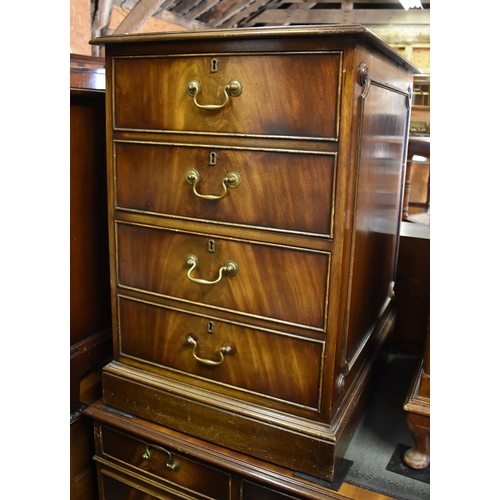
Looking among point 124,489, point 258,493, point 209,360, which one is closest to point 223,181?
point 209,360

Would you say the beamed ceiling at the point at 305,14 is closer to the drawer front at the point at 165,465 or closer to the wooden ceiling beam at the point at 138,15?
the wooden ceiling beam at the point at 138,15

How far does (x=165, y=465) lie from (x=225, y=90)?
0.79m

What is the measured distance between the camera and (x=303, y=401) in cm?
99

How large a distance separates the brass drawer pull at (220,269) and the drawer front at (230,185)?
0.08 meters

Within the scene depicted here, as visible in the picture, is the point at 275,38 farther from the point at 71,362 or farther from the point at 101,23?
the point at 101,23

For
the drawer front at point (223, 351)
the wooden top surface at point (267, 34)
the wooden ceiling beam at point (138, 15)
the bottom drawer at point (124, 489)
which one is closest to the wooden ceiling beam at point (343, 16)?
the wooden ceiling beam at point (138, 15)

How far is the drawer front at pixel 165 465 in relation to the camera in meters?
1.09

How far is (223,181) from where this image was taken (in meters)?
0.96

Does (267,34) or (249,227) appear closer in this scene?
(267,34)

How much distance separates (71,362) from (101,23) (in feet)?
16.3

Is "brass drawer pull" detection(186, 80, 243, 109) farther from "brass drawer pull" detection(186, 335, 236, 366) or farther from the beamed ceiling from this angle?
the beamed ceiling

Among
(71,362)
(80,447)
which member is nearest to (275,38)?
(71,362)

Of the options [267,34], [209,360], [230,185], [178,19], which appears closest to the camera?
[267,34]

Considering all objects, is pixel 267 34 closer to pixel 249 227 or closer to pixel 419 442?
pixel 249 227
